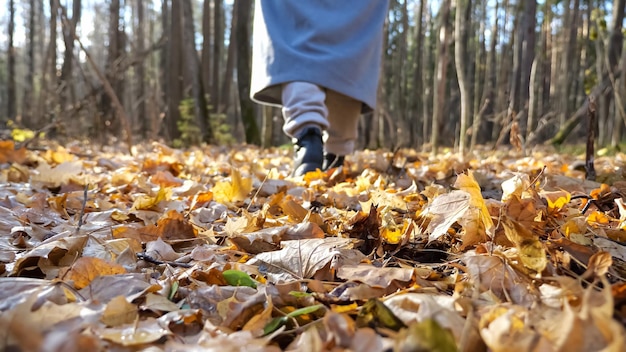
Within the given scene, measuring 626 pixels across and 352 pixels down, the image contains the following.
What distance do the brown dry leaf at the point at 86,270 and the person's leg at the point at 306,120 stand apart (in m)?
1.49

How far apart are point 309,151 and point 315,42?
526 mm

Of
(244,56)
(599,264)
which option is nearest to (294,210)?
(599,264)

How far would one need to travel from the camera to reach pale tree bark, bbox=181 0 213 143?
25.2 feet

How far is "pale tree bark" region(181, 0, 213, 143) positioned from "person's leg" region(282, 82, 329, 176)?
18.2 ft

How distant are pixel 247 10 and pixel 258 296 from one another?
23.9 feet

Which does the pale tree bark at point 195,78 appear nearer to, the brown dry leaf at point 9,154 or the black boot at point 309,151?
the brown dry leaf at point 9,154

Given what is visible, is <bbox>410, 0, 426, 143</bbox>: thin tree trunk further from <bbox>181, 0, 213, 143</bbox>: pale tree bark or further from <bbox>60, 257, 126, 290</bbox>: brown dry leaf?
<bbox>60, 257, 126, 290</bbox>: brown dry leaf

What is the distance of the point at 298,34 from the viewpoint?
2445 mm

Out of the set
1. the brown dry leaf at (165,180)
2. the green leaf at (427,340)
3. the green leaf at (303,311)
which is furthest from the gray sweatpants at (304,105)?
the green leaf at (427,340)

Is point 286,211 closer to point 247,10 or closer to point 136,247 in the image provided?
point 136,247

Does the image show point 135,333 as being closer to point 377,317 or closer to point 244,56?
point 377,317

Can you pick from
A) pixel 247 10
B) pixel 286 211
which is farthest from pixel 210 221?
pixel 247 10

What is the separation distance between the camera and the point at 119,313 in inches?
27.3

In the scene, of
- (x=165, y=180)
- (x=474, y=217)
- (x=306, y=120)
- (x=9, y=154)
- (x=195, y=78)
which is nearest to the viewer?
(x=474, y=217)
